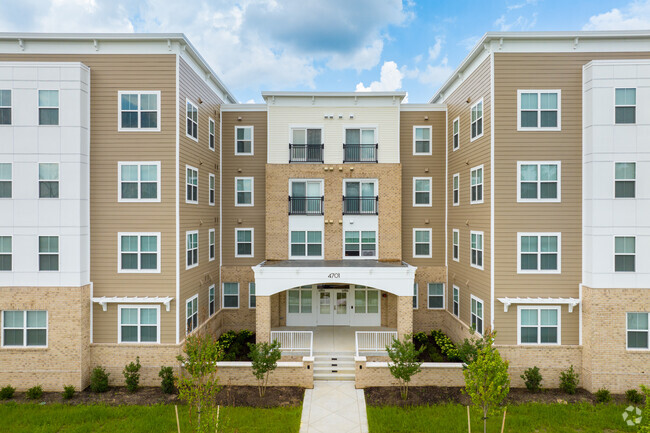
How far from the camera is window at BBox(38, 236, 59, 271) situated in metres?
13.9

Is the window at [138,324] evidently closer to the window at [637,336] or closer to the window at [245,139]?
the window at [245,139]

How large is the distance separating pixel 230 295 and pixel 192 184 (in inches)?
284

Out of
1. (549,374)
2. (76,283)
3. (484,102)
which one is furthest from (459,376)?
(76,283)

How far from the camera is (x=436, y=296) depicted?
19.8 meters

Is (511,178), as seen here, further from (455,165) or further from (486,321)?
(486,321)

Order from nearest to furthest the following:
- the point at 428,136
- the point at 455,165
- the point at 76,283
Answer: the point at 76,283 < the point at 455,165 < the point at 428,136

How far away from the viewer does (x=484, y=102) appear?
15102 mm

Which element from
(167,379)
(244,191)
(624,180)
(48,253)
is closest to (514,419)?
(624,180)

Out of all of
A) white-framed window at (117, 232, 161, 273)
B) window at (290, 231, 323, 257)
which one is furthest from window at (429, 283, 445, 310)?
white-framed window at (117, 232, 161, 273)

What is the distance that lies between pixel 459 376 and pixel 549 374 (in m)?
3.56

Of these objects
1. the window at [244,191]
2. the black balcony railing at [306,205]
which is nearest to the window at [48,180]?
the window at [244,191]

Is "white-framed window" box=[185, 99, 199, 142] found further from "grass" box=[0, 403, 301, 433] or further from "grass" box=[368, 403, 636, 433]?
"grass" box=[368, 403, 636, 433]

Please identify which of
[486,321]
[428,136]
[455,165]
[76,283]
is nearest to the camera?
[76,283]

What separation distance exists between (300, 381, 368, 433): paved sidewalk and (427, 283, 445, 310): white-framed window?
7455 millimetres
